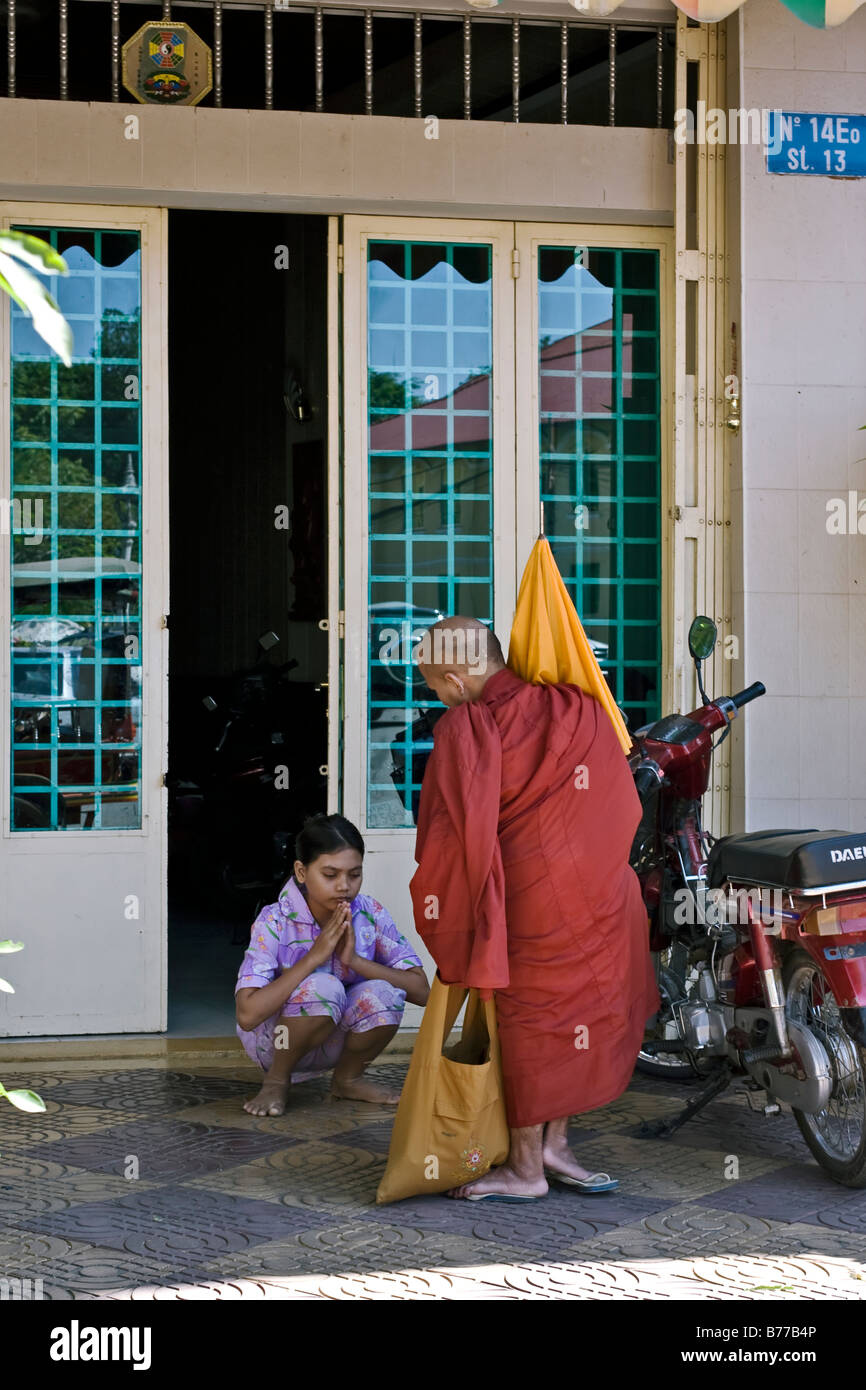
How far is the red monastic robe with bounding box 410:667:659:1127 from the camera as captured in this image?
13.3 ft

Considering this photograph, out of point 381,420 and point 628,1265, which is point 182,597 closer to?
point 381,420

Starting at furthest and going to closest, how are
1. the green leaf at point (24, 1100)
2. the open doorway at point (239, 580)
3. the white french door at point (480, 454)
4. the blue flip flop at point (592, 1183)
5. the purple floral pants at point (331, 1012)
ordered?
the open doorway at point (239, 580)
the white french door at point (480, 454)
the purple floral pants at point (331, 1012)
the blue flip flop at point (592, 1183)
the green leaf at point (24, 1100)

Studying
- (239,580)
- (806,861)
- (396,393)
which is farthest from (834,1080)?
(239,580)

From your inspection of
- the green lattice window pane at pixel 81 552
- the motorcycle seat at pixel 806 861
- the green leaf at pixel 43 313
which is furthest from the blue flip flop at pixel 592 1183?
the green leaf at pixel 43 313

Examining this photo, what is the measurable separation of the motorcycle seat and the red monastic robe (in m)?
0.45

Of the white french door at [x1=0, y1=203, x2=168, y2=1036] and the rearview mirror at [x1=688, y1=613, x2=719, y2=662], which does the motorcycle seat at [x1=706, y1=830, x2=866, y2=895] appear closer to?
the rearview mirror at [x1=688, y1=613, x2=719, y2=662]

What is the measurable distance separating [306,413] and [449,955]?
6.13 m

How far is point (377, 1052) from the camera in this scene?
505cm

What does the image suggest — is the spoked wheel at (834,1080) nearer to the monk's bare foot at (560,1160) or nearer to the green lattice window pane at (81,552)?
the monk's bare foot at (560,1160)

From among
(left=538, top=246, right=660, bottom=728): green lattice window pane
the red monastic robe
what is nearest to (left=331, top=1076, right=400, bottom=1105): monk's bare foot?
the red monastic robe

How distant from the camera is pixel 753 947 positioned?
439cm

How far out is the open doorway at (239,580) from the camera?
8070mm

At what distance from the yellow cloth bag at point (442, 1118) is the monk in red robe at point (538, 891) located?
6cm

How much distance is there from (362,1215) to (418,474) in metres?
3.08
